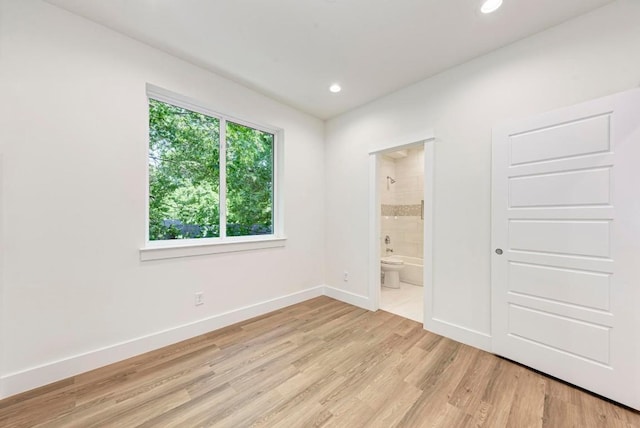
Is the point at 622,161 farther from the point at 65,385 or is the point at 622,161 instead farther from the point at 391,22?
the point at 65,385

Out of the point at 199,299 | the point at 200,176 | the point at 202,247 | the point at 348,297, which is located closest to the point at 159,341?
the point at 199,299

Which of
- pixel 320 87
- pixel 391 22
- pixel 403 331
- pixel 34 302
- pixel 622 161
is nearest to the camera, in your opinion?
pixel 622 161

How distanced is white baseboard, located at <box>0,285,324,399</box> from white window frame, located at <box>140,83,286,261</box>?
735 mm

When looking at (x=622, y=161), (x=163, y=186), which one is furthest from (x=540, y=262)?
(x=163, y=186)

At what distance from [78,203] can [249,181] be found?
164 centimetres

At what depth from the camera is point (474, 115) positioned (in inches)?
93.6

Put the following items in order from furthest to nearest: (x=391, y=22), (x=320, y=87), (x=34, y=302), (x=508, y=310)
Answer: (x=320, y=87) → (x=508, y=310) → (x=391, y=22) → (x=34, y=302)

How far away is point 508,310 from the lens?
2133mm

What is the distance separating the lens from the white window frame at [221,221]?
2314 mm

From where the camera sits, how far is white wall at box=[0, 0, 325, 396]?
1.70m

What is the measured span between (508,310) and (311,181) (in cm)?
274

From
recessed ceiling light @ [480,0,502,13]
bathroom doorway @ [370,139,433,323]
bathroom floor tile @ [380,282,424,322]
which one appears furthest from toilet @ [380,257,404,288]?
recessed ceiling light @ [480,0,502,13]

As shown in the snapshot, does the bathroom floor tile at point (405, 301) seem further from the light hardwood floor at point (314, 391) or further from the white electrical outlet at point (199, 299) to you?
the white electrical outlet at point (199, 299)

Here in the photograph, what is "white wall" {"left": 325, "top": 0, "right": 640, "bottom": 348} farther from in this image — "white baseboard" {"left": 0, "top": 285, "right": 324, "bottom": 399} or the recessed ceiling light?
"white baseboard" {"left": 0, "top": 285, "right": 324, "bottom": 399}
